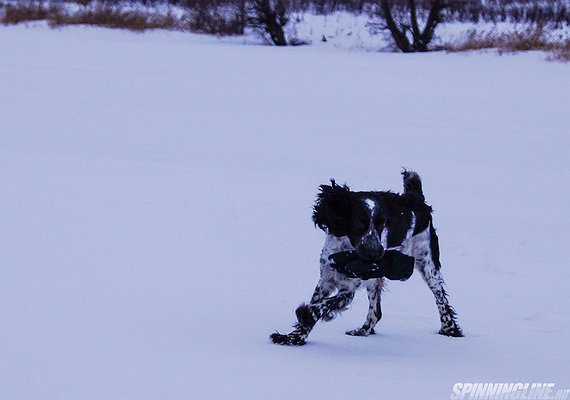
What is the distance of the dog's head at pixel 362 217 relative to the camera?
5.17 m

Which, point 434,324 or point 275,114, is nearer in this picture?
point 434,324

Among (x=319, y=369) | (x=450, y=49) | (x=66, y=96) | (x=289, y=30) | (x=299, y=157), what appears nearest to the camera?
(x=319, y=369)

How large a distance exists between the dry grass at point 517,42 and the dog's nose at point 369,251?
54.3ft

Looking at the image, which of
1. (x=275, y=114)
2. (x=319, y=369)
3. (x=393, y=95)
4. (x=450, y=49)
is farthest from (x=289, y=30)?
(x=319, y=369)

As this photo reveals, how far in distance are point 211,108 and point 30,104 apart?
267cm

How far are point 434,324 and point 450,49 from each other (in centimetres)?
1838

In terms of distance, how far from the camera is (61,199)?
31.2 feet

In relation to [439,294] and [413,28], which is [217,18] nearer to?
[413,28]

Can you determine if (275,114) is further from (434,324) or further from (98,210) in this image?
(434,324)

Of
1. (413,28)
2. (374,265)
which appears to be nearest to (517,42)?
(413,28)

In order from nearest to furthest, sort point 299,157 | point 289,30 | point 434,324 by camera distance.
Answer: point 434,324 → point 299,157 → point 289,30

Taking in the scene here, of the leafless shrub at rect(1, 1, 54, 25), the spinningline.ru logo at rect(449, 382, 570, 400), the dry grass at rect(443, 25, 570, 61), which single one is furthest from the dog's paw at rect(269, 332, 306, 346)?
the leafless shrub at rect(1, 1, 54, 25)

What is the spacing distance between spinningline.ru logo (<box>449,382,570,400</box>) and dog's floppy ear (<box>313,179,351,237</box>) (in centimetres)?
112

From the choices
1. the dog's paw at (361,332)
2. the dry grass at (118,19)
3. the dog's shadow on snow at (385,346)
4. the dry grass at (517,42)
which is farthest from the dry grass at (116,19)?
the dog's shadow on snow at (385,346)
